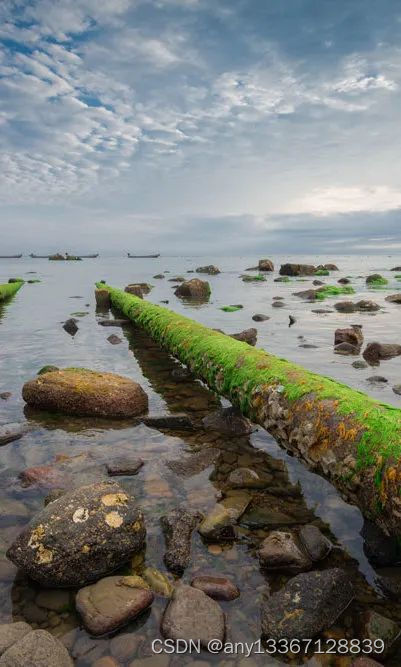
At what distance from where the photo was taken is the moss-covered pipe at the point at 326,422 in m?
4.27

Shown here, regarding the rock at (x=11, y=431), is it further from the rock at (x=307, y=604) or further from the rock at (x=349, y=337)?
the rock at (x=349, y=337)

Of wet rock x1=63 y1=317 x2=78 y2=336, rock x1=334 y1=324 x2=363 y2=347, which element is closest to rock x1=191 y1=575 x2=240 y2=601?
rock x1=334 y1=324 x2=363 y2=347

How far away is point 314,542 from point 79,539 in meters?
2.40

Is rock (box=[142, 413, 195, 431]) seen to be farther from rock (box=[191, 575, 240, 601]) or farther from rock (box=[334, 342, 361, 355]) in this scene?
rock (box=[334, 342, 361, 355])

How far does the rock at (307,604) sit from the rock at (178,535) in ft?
3.17

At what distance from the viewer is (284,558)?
4.35m

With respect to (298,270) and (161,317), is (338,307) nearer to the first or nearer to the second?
(161,317)

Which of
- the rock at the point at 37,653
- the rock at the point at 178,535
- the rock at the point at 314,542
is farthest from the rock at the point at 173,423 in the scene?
the rock at the point at 37,653

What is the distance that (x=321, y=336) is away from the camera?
17.4 metres

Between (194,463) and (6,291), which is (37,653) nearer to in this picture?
(194,463)

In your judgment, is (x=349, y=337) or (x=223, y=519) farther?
(x=349, y=337)

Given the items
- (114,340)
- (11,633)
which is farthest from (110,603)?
(114,340)

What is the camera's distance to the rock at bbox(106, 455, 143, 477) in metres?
6.28

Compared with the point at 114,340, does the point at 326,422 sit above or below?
above
